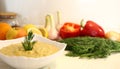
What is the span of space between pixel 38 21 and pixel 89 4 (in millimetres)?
282

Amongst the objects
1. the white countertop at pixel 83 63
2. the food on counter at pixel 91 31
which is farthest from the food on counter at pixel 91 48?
the food on counter at pixel 91 31

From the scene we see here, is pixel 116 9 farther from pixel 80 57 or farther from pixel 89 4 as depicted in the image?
pixel 80 57

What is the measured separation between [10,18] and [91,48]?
505 millimetres

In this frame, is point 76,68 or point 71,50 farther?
point 71,50

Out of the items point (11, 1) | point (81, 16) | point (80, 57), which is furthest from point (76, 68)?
point (11, 1)

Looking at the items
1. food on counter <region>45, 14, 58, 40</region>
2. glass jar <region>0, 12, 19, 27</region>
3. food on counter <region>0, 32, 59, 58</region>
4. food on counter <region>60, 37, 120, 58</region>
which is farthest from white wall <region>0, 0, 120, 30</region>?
food on counter <region>0, 32, 59, 58</region>

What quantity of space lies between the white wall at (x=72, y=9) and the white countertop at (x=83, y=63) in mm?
414

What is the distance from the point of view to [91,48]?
73 cm

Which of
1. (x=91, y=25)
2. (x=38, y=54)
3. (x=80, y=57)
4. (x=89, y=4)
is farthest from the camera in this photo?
(x=89, y=4)

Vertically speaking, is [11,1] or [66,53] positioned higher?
[11,1]

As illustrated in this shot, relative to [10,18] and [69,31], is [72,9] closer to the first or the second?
[69,31]

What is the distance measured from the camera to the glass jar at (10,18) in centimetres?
104

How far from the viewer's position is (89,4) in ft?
3.50

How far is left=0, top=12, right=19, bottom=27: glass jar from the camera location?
1.04 meters
